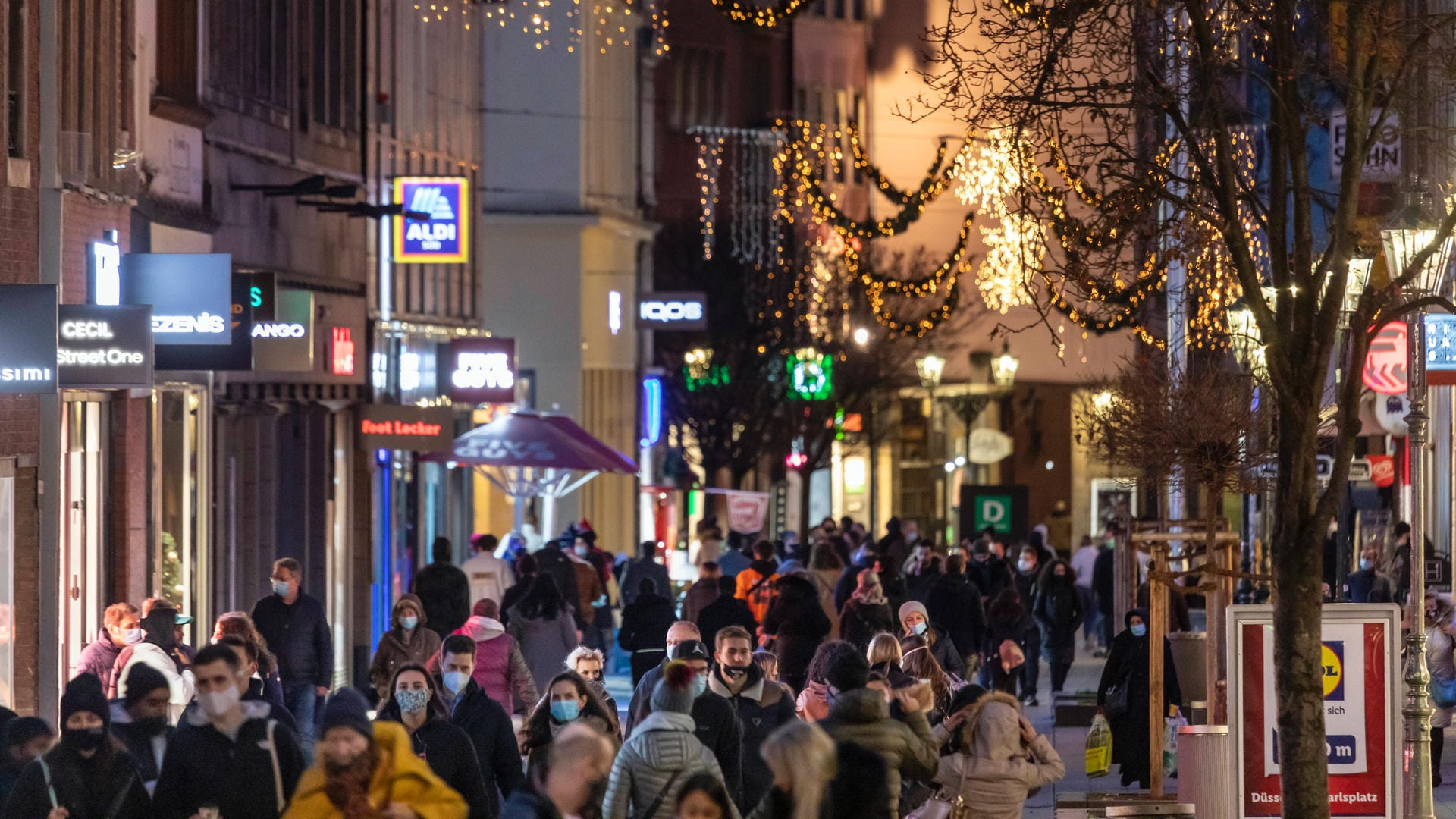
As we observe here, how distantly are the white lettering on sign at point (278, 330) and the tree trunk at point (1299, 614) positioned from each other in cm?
1424

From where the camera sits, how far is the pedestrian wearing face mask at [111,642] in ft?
49.5

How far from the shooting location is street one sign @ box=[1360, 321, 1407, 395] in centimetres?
2297

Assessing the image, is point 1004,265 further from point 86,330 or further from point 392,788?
point 392,788

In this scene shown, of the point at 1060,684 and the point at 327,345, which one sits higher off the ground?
the point at 327,345

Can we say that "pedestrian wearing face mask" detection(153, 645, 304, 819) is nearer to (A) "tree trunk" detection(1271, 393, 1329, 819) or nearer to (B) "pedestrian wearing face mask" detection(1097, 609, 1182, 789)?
(A) "tree trunk" detection(1271, 393, 1329, 819)

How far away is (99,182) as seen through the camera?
1894 cm

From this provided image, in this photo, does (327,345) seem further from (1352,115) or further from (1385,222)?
(1352,115)

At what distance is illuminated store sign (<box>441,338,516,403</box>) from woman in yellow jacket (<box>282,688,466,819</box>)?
27048 mm

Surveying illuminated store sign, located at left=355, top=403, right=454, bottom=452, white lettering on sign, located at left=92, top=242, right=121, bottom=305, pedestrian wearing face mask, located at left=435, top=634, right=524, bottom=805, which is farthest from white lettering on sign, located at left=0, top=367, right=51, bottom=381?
illuminated store sign, located at left=355, top=403, right=454, bottom=452

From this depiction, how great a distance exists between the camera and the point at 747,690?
1362 cm

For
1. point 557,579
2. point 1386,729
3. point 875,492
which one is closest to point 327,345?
point 557,579

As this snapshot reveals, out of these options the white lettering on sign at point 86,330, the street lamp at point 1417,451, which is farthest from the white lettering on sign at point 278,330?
the street lamp at point 1417,451

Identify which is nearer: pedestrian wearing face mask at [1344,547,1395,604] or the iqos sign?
pedestrian wearing face mask at [1344,547,1395,604]

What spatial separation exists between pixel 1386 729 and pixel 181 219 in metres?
13.4
